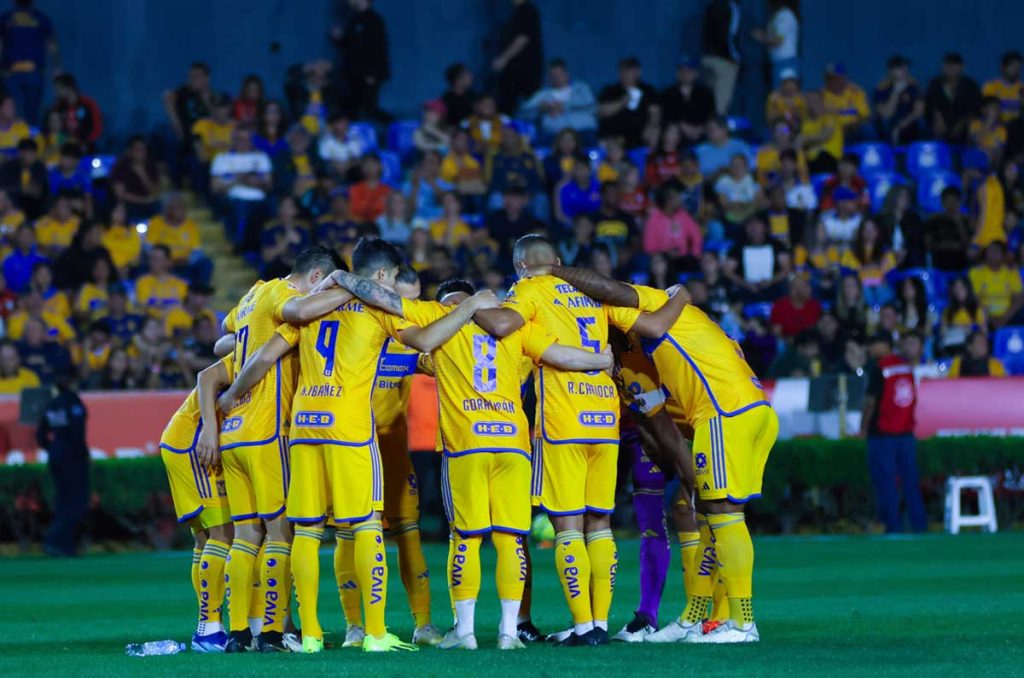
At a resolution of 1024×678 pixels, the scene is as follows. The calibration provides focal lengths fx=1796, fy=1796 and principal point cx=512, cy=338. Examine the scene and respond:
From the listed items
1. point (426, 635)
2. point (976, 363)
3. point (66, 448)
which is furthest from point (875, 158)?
point (426, 635)

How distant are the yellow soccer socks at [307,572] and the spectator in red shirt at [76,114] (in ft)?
53.2

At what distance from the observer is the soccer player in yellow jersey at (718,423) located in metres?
10.1

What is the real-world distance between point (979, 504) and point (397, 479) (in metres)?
11.7

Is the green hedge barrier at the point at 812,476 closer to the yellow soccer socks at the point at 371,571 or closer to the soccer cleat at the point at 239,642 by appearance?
the soccer cleat at the point at 239,642

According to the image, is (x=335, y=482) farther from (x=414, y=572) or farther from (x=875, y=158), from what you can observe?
(x=875, y=158)

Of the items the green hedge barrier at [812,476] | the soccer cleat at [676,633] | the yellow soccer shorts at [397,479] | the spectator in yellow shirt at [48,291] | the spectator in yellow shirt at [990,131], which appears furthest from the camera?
the spectator in yellow shirt at [990,131]

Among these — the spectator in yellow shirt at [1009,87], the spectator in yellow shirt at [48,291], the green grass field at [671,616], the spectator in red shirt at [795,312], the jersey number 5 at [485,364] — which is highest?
the spectator in yellow shirt at [1009,87]

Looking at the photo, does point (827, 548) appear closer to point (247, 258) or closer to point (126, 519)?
point (126, 519)

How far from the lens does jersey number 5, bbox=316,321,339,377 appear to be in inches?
392

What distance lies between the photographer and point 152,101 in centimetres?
2658

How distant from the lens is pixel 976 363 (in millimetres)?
21562

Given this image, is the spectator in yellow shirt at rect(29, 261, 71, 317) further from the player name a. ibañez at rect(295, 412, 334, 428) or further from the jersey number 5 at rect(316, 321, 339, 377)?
the player name a. ibañez at rect(295, 412, 334, 428)

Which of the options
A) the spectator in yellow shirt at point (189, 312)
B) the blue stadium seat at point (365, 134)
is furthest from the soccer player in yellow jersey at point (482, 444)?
the blue stadium seat at point (365, 134)

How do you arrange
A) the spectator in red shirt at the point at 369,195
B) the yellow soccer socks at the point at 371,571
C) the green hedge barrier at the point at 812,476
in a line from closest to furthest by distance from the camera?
the yellow soccer socks at the point at 371,571 → the green hedge barrier at the point at 812,476 → the spectator in red shirt at the point at 369,195
